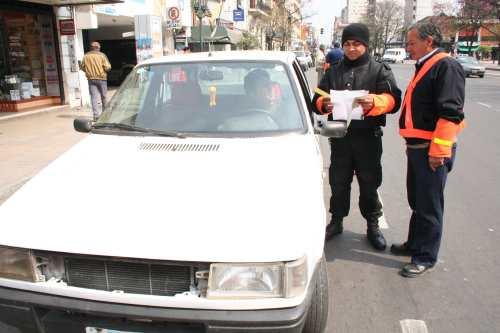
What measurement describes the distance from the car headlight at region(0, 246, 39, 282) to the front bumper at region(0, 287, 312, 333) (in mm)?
73

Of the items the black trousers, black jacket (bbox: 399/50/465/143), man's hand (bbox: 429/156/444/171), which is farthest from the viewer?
the black trousers

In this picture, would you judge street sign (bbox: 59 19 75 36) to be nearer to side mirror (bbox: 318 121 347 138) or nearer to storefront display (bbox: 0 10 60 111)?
storefront display (bbox: 0 10 60 111)

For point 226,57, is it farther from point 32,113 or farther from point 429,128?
point 32,113

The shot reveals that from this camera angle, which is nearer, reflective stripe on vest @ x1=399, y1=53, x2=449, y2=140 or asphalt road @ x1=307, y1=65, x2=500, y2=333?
asphalt road @ x1=307, y1=65, x2=500, y2=333

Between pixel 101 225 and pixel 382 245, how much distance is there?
9.23 ft

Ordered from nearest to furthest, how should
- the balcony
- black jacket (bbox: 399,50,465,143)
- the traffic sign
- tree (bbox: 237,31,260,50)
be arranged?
black jacket (bbox: 399,50,465,143) < the traffic sign < tree (bbox: 237,31,260,50) < the balcony

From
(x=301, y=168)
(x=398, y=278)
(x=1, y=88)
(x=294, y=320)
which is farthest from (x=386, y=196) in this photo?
(x=1, y=88)

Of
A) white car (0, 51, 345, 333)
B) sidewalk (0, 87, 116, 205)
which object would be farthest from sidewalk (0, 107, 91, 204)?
white car (0, 51, 345, 333)

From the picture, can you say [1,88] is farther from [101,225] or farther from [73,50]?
[101,225]

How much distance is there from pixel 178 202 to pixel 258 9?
187 feet

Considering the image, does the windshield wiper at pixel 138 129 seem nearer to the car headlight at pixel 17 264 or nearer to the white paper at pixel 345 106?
the white paper at pixel 345 106

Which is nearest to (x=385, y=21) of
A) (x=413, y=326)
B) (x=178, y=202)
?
(x=413, y=326)

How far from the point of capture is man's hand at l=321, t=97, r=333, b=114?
3803mm

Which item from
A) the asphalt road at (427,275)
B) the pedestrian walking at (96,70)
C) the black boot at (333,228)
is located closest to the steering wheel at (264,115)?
the asphalt road at (427,275)
